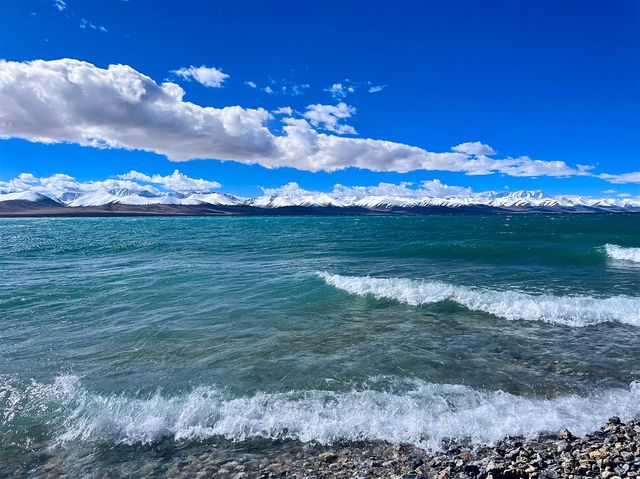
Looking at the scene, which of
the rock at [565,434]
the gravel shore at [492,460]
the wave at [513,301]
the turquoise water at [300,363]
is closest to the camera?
the gravel shore at [492,460]

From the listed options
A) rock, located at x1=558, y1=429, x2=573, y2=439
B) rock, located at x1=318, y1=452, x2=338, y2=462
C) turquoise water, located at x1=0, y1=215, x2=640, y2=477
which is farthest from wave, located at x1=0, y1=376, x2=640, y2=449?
rock, located at x1=318, y1=452, x2=338, y2=462

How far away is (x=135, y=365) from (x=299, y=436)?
5.88 m

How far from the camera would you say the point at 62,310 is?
650 inches

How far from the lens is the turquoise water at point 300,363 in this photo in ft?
24.8

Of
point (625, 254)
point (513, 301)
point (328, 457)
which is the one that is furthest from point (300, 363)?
point (625, 254)

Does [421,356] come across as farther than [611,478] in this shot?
Yes

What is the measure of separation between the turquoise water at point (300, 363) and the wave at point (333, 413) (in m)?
0.04

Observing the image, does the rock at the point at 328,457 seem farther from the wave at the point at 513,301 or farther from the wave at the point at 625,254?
the wave at the point at 625,254

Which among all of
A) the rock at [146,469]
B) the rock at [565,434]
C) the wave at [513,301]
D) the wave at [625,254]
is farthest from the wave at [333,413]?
the wave at [625,254]

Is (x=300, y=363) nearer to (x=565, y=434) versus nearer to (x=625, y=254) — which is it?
(x=565, y=434)

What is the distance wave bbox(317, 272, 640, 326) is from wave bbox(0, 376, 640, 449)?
6.38m

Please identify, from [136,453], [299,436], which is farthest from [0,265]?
[299,436]

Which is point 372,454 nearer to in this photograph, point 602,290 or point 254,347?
point 254,347

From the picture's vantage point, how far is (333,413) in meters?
8.01
